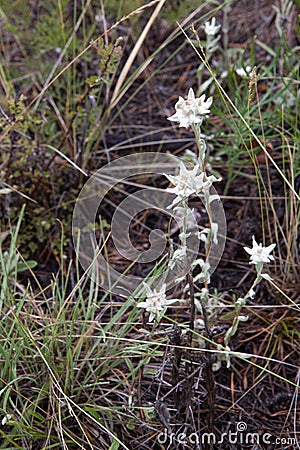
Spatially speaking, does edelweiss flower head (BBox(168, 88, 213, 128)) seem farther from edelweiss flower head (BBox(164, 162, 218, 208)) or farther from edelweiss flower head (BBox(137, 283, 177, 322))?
edelweiss flower head (BBox(137, 283, 177, 322))

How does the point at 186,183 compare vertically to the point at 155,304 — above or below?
above

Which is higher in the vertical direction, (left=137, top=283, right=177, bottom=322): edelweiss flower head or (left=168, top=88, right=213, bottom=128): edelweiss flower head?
(left=168, top=88, right=213, bottom=128): edelweiss flower head

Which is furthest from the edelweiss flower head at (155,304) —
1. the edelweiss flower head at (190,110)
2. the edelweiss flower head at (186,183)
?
the edelweiss flower head at (190,110)

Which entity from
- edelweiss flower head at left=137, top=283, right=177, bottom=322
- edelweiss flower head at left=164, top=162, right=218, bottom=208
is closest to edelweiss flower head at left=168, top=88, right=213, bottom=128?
edelweiss flower head at left=164, top=162, right=218, bottom=208

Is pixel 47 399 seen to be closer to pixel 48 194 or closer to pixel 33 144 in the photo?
pixel 48 194

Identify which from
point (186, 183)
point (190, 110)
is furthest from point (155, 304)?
point (190, 110)

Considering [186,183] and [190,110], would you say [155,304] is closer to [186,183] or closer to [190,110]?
[186,183]

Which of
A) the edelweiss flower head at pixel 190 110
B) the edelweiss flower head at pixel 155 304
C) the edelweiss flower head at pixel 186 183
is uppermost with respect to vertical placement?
→ the edelweiss flower head at pixel 190 110

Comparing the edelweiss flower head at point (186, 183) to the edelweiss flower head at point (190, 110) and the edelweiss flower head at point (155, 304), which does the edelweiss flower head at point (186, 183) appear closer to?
the edelweiss flower head at point (190, 110)

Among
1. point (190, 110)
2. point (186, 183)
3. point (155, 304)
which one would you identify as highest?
point (190, 110)

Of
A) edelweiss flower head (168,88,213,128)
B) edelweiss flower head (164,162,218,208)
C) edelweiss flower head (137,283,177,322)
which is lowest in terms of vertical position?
edelweiss flower head (137,283,177,322)

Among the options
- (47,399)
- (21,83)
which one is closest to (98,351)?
(47,399)

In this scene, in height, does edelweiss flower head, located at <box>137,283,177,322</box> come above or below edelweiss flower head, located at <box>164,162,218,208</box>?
below
